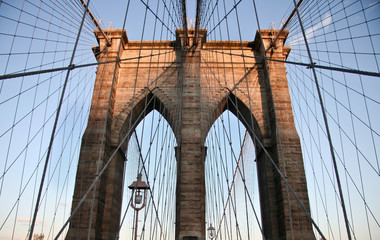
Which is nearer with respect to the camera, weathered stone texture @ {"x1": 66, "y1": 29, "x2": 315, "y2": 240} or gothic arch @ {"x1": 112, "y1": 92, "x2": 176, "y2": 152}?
weathered stone texture @ {"x1": 66, "y1": 29, "x2": 315, "y2": 240}

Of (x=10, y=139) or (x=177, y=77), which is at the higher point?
(x=177, y=77)

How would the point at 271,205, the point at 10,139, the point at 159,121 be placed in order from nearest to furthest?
the point at 10,139 < the point at 271,205 < the point at 159,121

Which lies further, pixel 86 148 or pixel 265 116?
pixel 265 116

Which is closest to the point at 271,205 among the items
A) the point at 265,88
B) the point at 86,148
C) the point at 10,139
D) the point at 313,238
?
the point at 313,238

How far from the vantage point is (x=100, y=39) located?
37.8 ft

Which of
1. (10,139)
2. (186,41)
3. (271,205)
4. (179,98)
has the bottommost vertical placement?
(271,205)

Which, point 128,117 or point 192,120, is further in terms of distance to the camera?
point 128,117

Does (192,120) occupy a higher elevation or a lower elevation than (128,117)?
lower

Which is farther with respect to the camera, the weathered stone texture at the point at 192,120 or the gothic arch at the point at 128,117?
the gothic arch at the point at 128,117

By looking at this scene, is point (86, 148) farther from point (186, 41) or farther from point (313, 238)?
point (313, 238)

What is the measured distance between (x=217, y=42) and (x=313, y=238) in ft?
26.0

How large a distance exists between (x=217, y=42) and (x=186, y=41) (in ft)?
5.09

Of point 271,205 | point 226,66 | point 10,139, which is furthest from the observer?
point 226,66

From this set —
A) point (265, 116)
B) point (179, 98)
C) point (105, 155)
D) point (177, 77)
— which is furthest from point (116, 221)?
point (265, 116)
